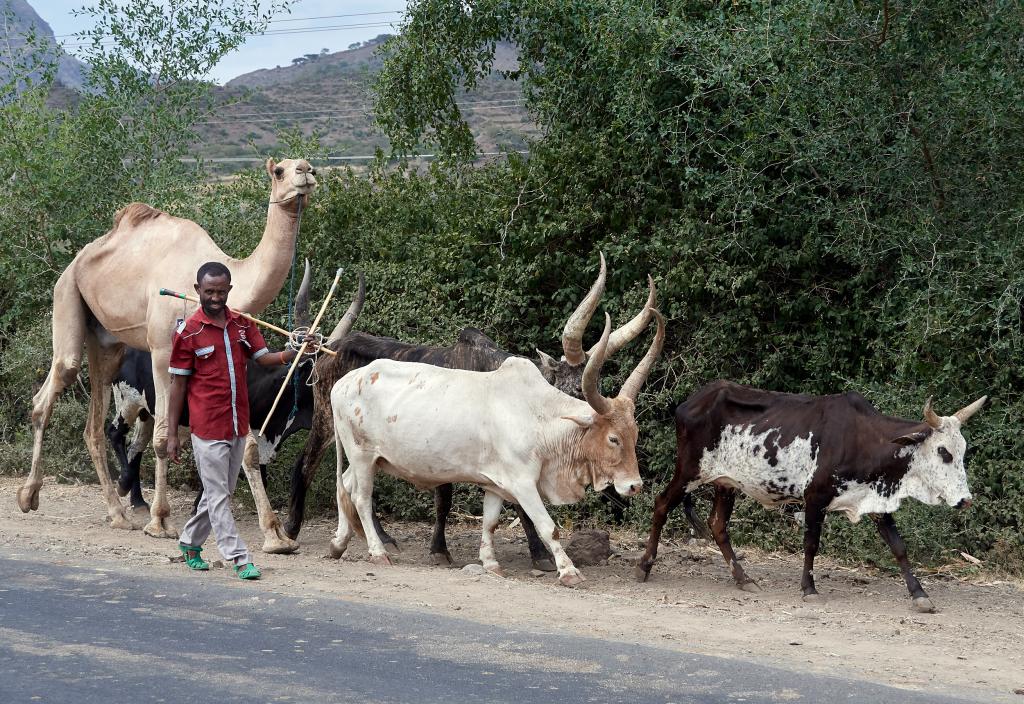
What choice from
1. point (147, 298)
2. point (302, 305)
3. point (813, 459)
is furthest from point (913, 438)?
point (147, 298)

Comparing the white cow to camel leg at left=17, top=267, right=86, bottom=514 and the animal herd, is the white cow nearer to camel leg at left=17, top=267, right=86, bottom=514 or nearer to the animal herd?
the animal herd

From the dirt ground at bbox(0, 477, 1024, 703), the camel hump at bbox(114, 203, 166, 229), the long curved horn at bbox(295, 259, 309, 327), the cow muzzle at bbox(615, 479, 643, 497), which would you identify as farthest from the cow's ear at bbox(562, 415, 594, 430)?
the camel hump at bbox(114, 203, 166, 229)

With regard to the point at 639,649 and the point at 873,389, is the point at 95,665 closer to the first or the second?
the point at 639,649

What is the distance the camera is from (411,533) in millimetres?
12516

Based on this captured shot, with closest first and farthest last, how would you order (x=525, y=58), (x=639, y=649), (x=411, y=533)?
(x=639, y=649) → (x=411, y=533) → (x=525, y=58)

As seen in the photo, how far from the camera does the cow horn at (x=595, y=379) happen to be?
9.34m

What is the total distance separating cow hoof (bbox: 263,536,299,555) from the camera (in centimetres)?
1066

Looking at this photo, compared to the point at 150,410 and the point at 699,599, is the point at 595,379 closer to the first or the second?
the point at 699,599

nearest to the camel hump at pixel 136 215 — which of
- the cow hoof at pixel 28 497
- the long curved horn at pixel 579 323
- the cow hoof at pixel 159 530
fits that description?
the cow hoof at pixel 28 497

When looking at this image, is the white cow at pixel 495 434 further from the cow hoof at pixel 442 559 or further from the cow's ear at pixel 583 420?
the cow hoof at pixel 442 559

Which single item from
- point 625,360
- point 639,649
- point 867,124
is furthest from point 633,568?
point 867,124

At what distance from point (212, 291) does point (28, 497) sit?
180 inches

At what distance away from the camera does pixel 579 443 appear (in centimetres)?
969

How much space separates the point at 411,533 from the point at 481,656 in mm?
5460
